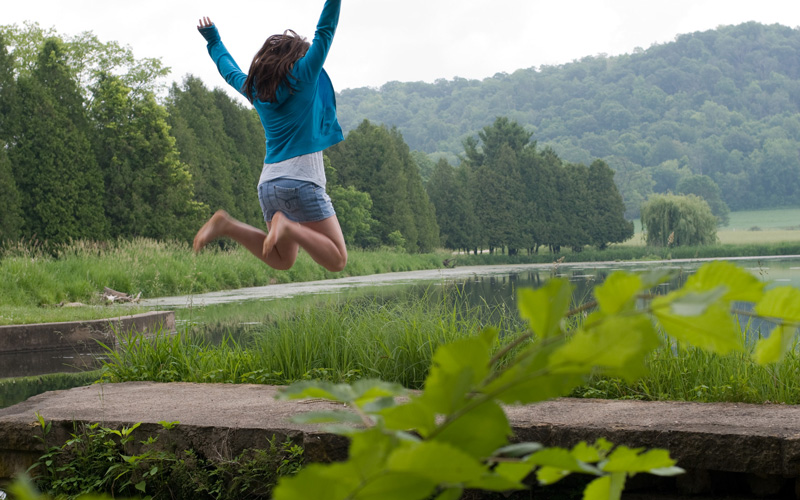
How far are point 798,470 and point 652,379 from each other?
4.13 feet

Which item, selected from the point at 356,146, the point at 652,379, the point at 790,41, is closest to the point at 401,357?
the point at 652,379

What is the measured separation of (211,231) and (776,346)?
327cm

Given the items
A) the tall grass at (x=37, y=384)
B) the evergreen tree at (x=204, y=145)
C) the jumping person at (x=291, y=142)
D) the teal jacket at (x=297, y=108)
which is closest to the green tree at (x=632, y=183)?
the evergreen tree at (x=204, y=145)

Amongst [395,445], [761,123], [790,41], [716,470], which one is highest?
[790,41]

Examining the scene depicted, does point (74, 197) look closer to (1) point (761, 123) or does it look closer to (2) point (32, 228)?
(2) point (32, 228)

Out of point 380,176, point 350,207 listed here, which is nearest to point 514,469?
point 350,207

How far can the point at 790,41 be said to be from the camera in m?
92.4

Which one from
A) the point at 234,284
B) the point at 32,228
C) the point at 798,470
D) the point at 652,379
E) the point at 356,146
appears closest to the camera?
the point at 798,470

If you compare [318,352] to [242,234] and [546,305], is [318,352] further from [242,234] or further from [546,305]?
[546,305]

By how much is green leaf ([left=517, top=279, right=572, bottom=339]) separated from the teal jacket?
344 cm

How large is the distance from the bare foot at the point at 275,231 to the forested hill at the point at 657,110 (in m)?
70.0

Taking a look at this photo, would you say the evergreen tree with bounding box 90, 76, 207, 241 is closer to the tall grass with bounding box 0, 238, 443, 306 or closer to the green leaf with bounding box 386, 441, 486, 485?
the tall grass with bounding box 0, 238, 443, 306

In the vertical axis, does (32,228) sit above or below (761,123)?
below

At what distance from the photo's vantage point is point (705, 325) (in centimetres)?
33
